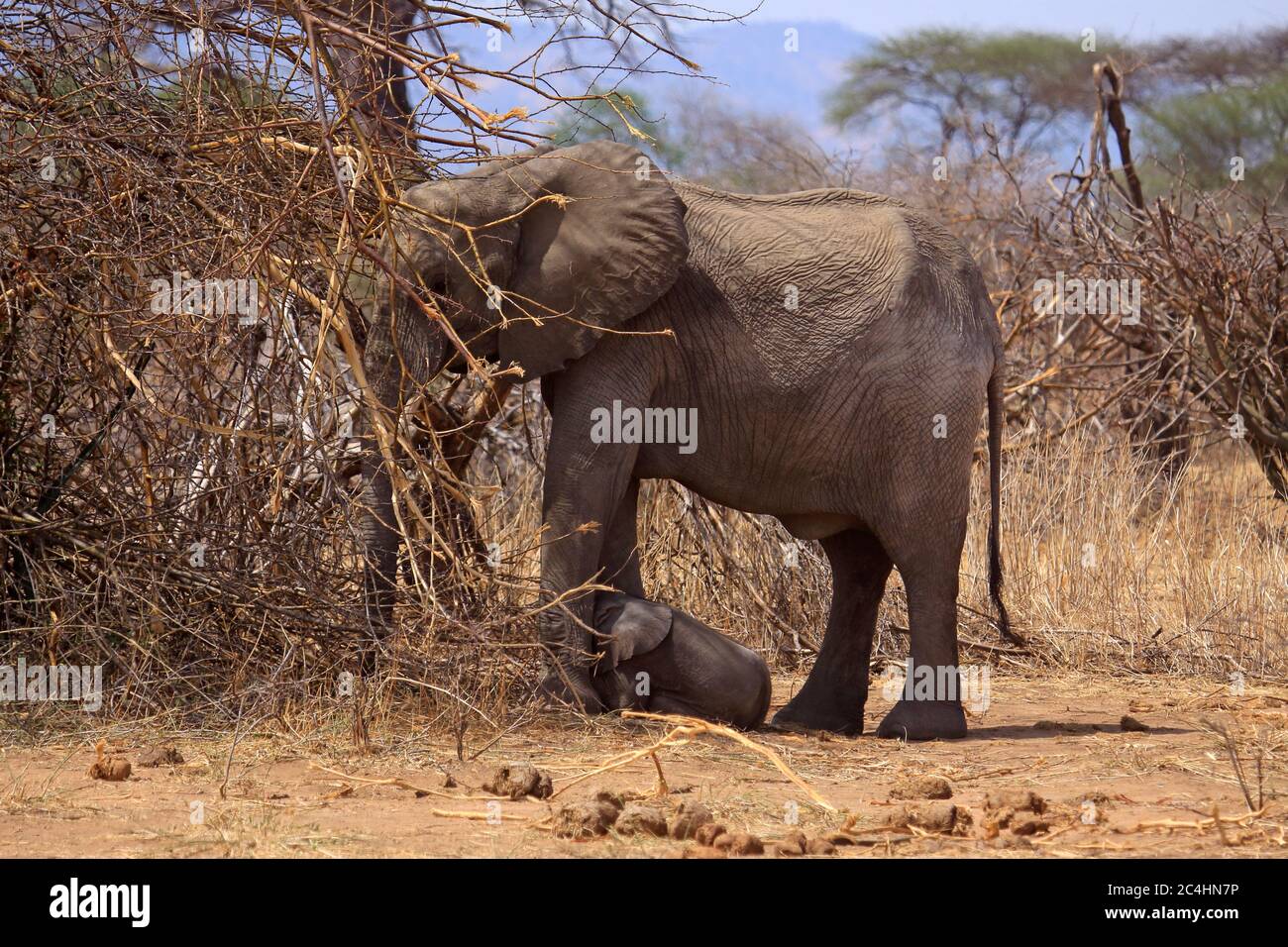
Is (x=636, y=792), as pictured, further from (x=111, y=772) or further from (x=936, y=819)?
(x=111, y=772)

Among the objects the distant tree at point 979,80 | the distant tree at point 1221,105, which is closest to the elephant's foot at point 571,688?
the distant tree at point 1221,105

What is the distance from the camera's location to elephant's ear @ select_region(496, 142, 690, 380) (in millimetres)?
6082

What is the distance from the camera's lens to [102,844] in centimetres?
401

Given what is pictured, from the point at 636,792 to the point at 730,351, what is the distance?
2070 mm

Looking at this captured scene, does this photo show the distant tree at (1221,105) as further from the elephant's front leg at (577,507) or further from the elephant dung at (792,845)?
the elephant dung at (792,845)

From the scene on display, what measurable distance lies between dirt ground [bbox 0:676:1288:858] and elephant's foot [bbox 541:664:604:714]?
0.40 ft

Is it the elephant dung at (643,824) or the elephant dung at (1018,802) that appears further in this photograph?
the elephant dung at (1018,802)

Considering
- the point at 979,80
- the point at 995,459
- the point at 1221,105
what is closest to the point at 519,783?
the point at 995,459

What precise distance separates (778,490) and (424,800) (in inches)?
88.8

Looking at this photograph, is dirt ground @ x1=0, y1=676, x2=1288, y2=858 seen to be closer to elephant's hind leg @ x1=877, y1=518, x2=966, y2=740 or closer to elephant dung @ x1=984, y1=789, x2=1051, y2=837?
elephant dung @ x1=984, y1=789, x2=1051, y2=837

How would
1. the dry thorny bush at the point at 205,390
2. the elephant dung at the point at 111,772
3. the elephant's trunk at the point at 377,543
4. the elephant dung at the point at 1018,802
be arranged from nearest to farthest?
the elephant dung at the point at 1018,802, the elephant dung at the point at 111,772, the dry thorny bush at the point at 205,390, the elephant's trunk at the point at 377,543

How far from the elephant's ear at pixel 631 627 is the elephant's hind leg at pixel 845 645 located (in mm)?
753

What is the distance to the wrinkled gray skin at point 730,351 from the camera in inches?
239

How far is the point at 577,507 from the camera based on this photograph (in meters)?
6.11
